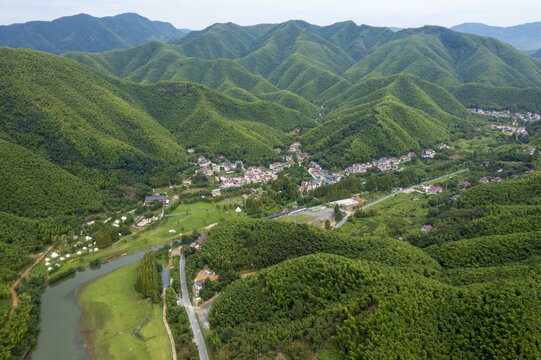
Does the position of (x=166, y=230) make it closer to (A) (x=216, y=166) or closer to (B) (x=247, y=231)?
(B) (x=247, y=231)

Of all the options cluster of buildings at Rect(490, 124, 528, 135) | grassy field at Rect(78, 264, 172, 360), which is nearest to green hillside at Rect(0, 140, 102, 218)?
grassy field at Rect(78, 264, 172, 360)

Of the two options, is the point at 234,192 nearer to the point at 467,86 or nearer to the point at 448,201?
the point at 448,201

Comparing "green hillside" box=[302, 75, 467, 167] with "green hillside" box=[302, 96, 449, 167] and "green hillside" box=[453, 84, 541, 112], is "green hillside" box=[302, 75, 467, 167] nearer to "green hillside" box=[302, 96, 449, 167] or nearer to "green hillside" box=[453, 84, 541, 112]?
"green hillside" box=[302, 96, 449, 167]

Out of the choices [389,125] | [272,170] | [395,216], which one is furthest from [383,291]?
[389,125]

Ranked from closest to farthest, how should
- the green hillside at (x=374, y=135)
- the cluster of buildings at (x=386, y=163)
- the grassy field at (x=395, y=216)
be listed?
the grassy field at (x=395, y=216) → the cluster of buildings at (x=386, y=163) → the green hillside at (x=374, y=135)

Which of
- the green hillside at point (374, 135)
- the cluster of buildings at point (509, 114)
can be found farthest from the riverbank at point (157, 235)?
the cluster of buildings at point (509, 114)

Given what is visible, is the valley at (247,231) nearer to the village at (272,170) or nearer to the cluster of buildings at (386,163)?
the cluster of buildings at (386,163)
